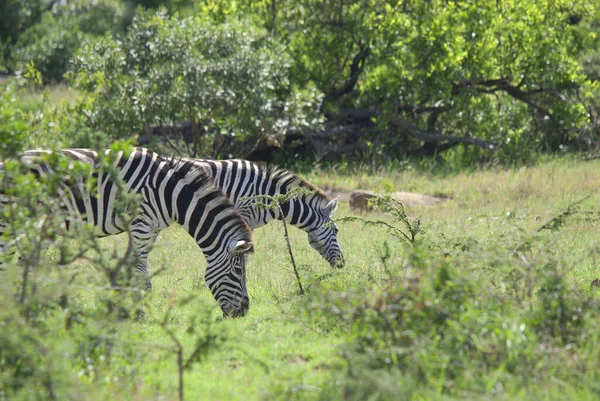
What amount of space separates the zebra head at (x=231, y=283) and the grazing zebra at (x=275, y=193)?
7.53 feet

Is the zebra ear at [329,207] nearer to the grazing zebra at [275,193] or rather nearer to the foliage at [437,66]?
the grazing zebra at [275,193]

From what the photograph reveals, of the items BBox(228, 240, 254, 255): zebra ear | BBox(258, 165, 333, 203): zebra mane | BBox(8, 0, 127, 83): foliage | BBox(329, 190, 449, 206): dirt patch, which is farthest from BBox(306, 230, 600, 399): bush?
BBox(8, 0, 127, 83): foliage

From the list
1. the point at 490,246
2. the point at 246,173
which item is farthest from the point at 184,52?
the point at 490,246

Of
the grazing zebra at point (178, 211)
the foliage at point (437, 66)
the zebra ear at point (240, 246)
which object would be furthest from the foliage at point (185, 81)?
the zebra ear at point (240, 246)

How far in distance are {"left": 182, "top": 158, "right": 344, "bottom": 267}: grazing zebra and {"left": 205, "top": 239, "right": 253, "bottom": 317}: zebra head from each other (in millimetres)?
2296

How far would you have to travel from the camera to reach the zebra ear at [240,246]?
8523 mm

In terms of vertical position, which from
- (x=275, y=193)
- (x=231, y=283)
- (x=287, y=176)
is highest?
(x=287, y=176)

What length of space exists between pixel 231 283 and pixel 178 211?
0.98 meters

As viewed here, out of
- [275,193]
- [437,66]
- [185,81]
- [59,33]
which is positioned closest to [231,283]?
[275,193]

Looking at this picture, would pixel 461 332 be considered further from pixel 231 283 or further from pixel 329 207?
pixel 329 207

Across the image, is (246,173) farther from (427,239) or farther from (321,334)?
(321,334)

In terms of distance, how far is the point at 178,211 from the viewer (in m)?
9.13

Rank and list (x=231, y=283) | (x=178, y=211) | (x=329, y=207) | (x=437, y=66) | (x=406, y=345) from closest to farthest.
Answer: (x=406, y=345) → (x=231, y=283) → (x=178, y=211) → (x=329, y=207) → (x=437, y=66)

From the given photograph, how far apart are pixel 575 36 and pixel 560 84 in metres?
1.32
